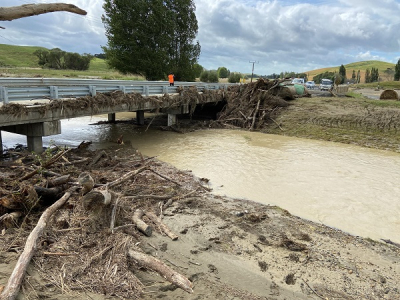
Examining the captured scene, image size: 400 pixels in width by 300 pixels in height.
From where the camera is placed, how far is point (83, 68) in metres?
63.0

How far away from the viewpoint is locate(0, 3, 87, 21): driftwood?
3.46 meters

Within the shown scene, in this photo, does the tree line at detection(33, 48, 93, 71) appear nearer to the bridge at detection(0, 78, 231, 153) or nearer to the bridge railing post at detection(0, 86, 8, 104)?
the bridge at detection(0, 78, 231, 153)

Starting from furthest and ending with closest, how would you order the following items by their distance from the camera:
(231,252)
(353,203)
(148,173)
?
(148,173)
(353,203)
(231,252)

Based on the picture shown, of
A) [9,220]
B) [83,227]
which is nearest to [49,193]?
[9,220]

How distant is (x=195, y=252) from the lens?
5.06m

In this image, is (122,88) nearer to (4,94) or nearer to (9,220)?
(4,94)

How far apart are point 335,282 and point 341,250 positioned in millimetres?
1130

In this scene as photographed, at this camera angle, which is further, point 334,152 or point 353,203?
point 334,152

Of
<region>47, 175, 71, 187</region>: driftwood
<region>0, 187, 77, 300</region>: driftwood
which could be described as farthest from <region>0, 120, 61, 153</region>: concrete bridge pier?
<region>0, 187, 77, 300</region>: driftwood

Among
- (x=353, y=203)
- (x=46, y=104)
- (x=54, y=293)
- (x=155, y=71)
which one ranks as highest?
(x=155, y=71)

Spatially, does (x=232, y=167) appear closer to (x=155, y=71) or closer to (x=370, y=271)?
(x=370, y=271)

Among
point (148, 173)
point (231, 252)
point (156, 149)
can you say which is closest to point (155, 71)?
point (156, 149)

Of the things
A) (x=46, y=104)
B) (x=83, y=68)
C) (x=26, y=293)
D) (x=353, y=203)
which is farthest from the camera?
(x=83, y=68)

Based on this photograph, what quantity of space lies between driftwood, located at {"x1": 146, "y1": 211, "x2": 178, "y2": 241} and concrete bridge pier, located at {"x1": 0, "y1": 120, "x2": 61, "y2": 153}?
6535mm
